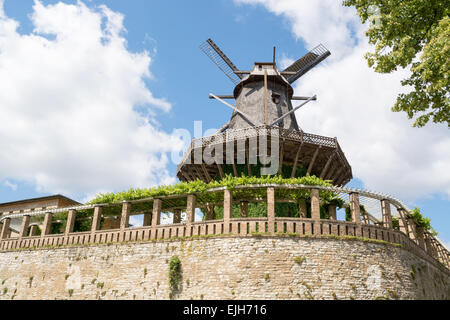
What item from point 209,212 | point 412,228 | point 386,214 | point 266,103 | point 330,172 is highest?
point 266,103

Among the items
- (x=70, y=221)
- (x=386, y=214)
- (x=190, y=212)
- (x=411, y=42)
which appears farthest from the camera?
(x=70, y=221)

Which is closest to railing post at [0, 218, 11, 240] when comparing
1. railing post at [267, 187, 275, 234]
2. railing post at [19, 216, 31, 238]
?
railing post at [19, 216, 31, 238]

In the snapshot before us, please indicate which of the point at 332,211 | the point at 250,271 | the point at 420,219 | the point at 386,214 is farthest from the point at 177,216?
the point at 420,219

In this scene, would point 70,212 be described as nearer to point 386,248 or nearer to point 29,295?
point 29,295

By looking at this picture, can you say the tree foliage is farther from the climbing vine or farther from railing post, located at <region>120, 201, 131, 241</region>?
railing post, located at <region>120, 201, 131, 241</region>

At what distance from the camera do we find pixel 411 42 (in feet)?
35.0

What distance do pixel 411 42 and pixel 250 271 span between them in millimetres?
9328

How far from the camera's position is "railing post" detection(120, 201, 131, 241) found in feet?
55.0

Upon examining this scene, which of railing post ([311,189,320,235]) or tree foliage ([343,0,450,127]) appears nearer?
tree foliage ([343,0,450,127])

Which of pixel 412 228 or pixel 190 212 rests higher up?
pixel 412 228

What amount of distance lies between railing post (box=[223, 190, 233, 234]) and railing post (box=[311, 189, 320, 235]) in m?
3.34

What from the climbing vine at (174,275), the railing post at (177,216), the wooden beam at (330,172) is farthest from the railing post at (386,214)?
the railing post at (177,216)

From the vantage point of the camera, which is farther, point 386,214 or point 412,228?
point 412,228

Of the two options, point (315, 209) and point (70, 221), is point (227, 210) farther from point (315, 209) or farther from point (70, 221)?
point (70, 221)
